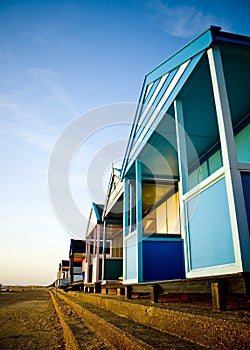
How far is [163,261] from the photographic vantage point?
218 inches

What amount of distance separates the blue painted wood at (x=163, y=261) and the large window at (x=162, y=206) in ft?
8.09

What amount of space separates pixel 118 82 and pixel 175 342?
30.6ft

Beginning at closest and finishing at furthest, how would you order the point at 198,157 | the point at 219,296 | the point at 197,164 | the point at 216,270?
1. the point at 219,296
2. the point at 216,270
3. the point at 198,157
4. the point at 197,164

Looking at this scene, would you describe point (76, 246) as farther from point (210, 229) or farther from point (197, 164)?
point (210, 229)

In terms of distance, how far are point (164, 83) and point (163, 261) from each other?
3.99 metres

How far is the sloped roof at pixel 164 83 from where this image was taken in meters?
3.18

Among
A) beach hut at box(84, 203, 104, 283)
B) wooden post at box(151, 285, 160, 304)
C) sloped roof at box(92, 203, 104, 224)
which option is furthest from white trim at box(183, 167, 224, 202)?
sloped roof at box(92, 203, 104, 224)

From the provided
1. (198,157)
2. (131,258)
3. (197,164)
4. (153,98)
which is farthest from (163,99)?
(131,258)

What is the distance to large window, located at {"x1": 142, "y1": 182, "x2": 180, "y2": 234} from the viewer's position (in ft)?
27.1

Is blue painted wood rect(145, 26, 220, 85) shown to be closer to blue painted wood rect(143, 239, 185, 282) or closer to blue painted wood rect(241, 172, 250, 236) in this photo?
blue painted wood rect(241, 172, 250, 236)

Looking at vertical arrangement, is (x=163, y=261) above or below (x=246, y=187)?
below

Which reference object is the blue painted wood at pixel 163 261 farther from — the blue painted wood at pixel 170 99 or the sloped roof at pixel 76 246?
the sloped roof at pixel 76 246

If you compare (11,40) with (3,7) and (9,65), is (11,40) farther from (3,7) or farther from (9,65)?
(3,7)

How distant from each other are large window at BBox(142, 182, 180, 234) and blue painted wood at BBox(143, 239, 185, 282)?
8.09 ft
